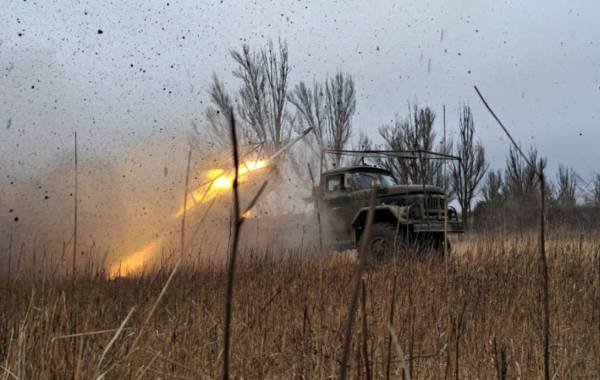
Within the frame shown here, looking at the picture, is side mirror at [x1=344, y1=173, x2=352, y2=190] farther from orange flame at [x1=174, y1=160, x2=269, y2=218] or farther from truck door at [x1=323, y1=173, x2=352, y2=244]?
orange flame at [x1=174, y1=160, x2=269, y2=218]

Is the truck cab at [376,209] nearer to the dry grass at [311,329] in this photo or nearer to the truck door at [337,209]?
the truck door at [337,209]

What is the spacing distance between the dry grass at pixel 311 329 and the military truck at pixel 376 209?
2.85m

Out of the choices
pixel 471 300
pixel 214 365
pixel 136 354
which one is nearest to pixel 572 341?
pixel 471 300

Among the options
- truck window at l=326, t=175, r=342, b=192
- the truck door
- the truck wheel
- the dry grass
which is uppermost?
truck window at l=326, t=175, r=342, b=192

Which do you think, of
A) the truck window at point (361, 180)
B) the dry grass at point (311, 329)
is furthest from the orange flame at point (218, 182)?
the truck window at point (361, 180)

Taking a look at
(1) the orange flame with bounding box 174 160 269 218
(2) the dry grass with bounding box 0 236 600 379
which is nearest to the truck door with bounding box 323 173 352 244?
(1) the orange flame with bounding box 174 160 269 218

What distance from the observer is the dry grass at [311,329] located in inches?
91.4

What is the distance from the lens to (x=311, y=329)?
322 cm

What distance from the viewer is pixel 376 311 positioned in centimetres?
395

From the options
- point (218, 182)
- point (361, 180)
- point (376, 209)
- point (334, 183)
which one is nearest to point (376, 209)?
point (376, 209)

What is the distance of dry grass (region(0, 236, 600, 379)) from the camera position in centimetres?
232

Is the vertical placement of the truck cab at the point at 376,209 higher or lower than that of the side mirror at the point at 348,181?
lower

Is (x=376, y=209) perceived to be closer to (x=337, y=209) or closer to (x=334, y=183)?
(x=337, y=209)

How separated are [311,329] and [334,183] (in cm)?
639
